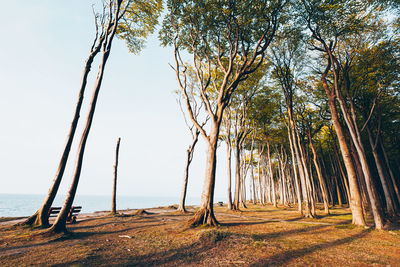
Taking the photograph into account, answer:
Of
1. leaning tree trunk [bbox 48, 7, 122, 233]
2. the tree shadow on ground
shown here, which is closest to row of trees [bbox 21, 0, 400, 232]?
leaning tree trunk [bbox 48, 7, 122, 233]

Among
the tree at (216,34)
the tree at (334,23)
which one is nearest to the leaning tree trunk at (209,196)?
the tree at (216,34)

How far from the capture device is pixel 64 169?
27.7ft

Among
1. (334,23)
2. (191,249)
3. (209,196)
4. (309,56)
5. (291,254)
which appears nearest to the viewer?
(291,254)

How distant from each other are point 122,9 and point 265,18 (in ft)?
33.0

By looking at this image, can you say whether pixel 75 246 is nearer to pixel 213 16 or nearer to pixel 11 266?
pixel 11 266

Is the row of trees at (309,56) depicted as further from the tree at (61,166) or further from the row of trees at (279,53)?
the tree at (61,166)

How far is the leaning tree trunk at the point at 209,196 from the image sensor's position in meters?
9.01

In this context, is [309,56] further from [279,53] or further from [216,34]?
[216,34]

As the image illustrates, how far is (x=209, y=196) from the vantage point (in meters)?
9.34

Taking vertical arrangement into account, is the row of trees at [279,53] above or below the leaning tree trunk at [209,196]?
above

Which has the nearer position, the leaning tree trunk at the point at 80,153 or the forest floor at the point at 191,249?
the forest floor at the point at 191,249

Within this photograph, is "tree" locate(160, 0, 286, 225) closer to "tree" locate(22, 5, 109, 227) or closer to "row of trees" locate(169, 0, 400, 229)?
"row of trees" locate(169, 0, 400, 229)

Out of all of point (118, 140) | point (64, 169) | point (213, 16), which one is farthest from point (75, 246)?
point (213, 16)

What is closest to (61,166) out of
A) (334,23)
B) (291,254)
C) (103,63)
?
(103,63)
